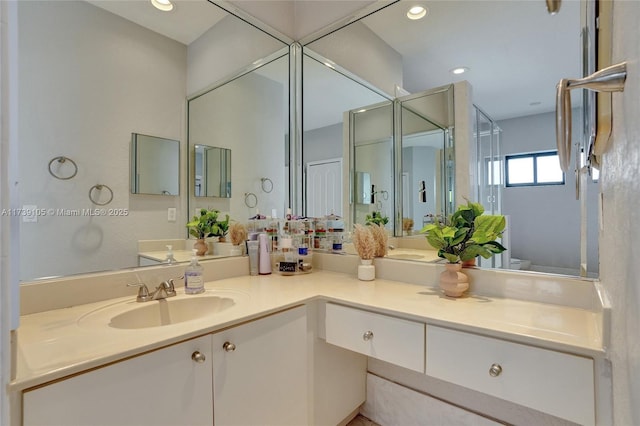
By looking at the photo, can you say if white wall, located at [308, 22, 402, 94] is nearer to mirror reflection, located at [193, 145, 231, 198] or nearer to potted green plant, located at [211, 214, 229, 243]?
mirror reflection, located at [193, 145, 231, 198]

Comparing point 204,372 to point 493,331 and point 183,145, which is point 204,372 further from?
point 183,145

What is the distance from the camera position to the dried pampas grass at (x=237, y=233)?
178 centimetres

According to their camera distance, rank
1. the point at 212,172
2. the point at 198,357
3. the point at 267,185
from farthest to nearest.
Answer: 1. the point at 267,185
2. the point at 212,172
3. the point at 198,357

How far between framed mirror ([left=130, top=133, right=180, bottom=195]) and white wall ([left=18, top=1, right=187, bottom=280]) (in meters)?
0.03

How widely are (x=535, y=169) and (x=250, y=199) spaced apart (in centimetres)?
145

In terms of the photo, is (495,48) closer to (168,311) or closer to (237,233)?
(237,233)

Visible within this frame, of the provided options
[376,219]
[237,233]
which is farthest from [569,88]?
[237,233]

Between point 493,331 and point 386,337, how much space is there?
13.8 inches

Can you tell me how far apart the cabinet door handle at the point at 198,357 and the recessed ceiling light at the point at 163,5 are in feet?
4.95

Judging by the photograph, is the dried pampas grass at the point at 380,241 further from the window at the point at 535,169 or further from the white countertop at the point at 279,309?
the window at the point at 535,169

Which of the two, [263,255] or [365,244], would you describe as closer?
[365,244]

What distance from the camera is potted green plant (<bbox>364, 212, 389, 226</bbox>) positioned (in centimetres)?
175

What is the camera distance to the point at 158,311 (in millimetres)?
1204

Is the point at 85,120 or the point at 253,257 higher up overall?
the point at 85,120
